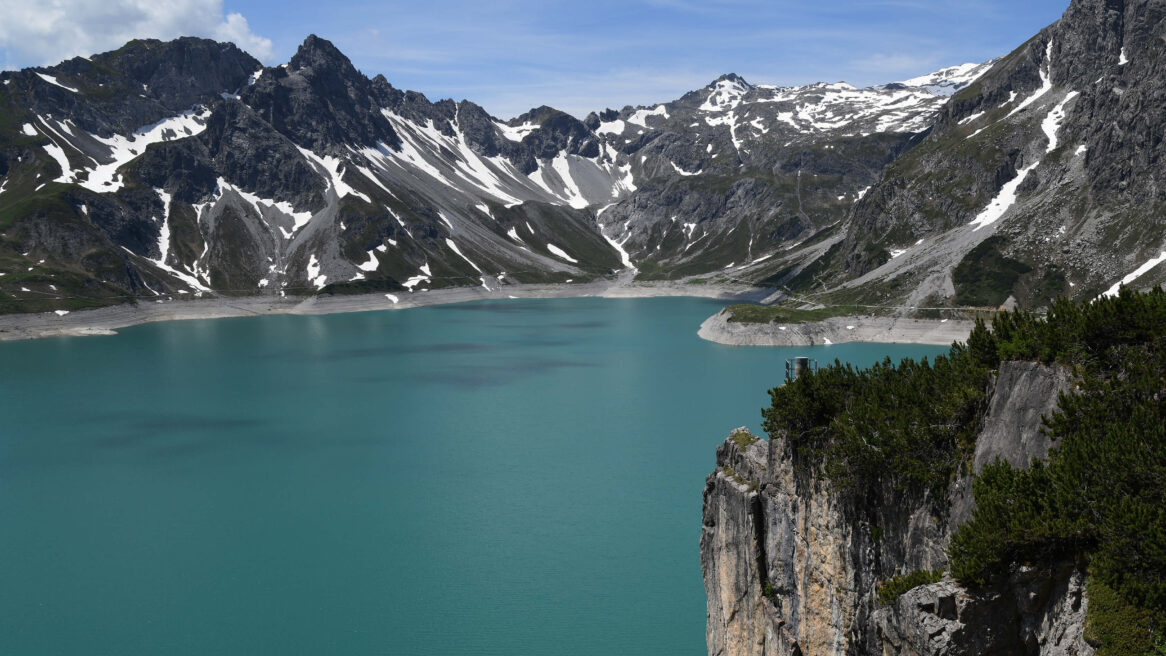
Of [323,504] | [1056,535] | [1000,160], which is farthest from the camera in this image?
[1000,160]

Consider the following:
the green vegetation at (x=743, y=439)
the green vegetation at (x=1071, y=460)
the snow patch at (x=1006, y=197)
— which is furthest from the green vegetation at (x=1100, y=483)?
the snow patch at (x=1006, y=197)

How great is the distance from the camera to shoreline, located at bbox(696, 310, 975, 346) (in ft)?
481

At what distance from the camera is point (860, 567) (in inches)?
843

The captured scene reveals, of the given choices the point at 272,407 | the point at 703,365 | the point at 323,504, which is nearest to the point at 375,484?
the point at 323,504

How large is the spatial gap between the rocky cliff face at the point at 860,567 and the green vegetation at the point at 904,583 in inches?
11.1

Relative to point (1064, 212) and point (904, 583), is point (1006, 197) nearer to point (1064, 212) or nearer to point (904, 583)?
point (1064, 212)

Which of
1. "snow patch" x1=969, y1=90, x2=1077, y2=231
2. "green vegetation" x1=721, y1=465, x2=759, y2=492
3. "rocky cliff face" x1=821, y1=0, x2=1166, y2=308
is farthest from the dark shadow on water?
"snow patch" x1=969, y1=90, x2=1077, y2=231

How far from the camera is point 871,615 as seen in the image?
20.4m

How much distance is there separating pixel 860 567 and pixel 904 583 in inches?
135

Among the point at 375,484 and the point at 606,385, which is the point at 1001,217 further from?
the point at 375,484

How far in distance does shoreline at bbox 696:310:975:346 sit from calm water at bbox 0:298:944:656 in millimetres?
20943

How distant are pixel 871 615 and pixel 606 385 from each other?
91.8 meters

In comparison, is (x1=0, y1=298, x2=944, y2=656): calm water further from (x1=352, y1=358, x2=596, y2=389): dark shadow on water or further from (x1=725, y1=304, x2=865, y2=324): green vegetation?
(x1=725, y1=304, x2=865, y2=324): green vegetation

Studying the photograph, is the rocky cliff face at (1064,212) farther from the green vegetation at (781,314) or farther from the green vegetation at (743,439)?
the green vegetation at (743,439)
